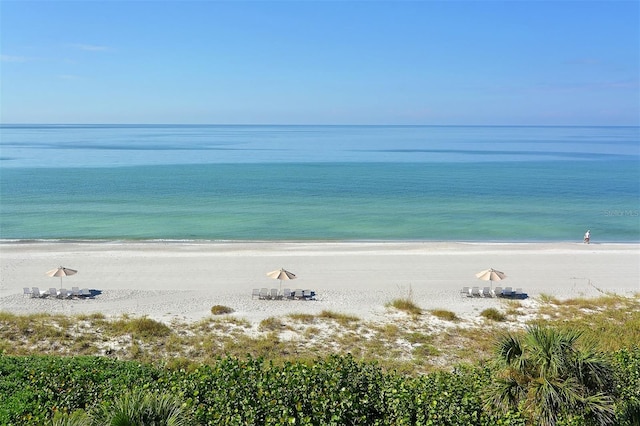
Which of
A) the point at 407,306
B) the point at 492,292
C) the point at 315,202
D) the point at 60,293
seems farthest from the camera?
the point at 315,202

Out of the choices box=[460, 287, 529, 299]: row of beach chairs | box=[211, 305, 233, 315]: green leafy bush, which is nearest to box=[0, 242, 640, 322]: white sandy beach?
box=[211, 305, 233, 315]: green leafy bush

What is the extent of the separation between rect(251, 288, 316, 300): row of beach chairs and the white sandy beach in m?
0.41

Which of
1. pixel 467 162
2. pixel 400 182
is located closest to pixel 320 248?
pixel 400 182

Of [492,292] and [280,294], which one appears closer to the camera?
[280,294]

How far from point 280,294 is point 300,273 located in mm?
4418

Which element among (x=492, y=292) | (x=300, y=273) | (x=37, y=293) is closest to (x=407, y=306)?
(x=492, y=292)

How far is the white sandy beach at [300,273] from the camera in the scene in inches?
774

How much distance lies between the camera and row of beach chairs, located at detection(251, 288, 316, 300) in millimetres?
20547

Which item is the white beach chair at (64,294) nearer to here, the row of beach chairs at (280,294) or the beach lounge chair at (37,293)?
the beach lounge chair at (37,293)

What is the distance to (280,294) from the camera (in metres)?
20.7

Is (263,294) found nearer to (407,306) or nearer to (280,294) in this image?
(280,294)

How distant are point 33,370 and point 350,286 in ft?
49.4

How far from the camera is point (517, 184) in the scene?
Result: 212 ft

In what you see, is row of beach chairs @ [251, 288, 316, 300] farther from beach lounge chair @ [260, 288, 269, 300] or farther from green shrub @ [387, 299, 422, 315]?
green shrub @ [387, 299, 422, 315]
